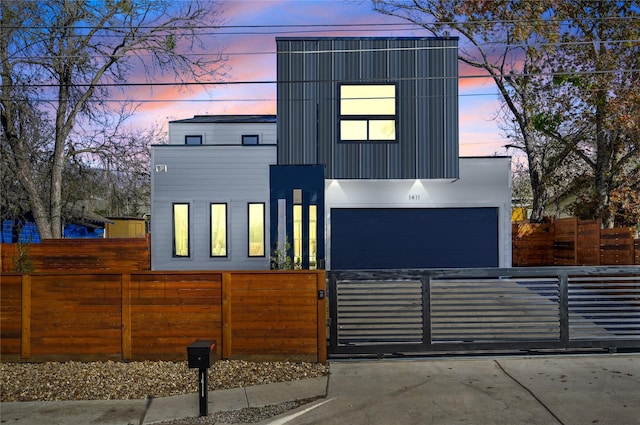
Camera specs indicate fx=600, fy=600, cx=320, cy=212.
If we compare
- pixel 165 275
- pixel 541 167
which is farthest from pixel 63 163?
pixel 541 167

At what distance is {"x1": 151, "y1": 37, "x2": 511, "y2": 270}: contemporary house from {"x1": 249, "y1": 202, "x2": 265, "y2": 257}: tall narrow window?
0.11ft

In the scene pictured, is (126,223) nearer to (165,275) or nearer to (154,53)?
(154,53)

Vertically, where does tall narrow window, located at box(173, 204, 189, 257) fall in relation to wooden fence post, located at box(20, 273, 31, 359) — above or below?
above

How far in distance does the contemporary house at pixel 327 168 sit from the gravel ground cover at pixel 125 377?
33.6 feet

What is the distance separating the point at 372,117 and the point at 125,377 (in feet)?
42.9

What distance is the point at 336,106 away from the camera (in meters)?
19.4

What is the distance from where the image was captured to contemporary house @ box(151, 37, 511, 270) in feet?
63.6

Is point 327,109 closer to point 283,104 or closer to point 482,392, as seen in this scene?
point 283,104

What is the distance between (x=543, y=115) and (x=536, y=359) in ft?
58.1

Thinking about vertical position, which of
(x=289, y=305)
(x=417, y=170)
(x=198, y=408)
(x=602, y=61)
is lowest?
(x=198, y=408)

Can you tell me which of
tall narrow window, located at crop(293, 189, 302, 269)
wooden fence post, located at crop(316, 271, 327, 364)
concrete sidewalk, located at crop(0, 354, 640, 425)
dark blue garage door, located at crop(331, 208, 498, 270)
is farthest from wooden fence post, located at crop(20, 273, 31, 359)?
dark blue garage door, located at crop(331, 208, 498, 270)

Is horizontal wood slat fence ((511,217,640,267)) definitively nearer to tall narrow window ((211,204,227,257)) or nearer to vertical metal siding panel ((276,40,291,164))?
vertical metal siding panel ((276,40,291,164))

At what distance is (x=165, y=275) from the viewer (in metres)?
9.17

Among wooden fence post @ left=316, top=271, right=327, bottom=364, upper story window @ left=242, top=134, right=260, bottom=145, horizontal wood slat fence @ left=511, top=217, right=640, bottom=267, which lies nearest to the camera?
wooden fence post @ left=316, top=271, right=327, bottom=364
